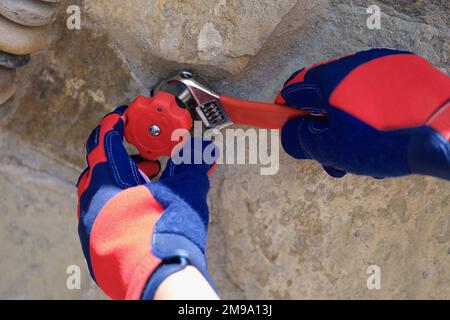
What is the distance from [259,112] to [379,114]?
166 mm

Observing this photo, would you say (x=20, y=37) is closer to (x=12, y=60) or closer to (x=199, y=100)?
(x=12, y=60)

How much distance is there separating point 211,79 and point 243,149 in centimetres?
9

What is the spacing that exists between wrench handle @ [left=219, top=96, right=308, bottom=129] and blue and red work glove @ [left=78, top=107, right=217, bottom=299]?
0.07 metres

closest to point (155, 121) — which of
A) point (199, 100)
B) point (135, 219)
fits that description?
point (199, 100)

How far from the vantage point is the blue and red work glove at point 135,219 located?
57cm

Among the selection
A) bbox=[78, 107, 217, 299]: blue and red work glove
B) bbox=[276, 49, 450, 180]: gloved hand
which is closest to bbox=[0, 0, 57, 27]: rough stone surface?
bbox=[78, 107, 217, 299]: blue and red work glove

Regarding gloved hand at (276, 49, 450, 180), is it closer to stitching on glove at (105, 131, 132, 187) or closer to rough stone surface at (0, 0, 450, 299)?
rough stone surface at (0, 0, 450, 299)

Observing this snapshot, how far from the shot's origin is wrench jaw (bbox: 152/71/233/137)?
0.78 metres

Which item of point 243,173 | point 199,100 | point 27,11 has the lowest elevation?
point 243,173

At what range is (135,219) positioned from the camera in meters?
0.62

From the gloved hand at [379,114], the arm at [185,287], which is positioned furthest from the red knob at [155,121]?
the arm at [185,287]

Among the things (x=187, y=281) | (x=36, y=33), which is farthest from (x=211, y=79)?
(x=187, y=281)
